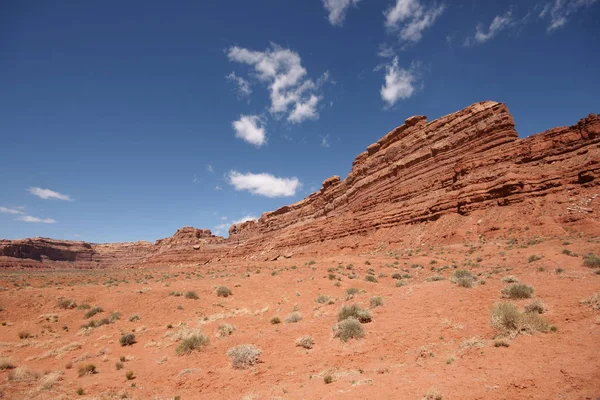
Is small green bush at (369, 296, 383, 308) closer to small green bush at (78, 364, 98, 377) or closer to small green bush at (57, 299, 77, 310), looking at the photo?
small green bush at (78, 364, 98, 377)

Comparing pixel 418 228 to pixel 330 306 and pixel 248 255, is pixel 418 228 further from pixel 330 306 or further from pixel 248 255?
pixel 248 255

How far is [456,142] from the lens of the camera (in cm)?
4006

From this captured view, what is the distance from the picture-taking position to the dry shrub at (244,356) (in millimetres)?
8312

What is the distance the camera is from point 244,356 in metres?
8.47

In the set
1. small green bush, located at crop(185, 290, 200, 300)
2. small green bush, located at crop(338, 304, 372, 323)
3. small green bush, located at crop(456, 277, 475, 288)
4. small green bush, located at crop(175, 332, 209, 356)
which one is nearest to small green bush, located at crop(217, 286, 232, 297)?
small green bush, located at crop(185, 290, 200, 300)

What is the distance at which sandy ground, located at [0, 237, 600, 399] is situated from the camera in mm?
5457

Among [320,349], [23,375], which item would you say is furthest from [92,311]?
[320,349]

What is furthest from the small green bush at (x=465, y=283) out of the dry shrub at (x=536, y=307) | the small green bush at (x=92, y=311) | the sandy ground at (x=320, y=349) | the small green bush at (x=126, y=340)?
the small green bush at (x=92, y=311)

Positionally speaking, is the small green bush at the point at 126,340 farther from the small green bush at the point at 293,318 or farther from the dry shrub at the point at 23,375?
the small green bush at the point at 293,318

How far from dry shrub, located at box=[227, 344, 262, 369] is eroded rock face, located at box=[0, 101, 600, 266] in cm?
2683

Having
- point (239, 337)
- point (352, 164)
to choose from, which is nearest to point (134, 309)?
point (239, 337)

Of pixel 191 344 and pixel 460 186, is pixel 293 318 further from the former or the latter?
pixel 460 186

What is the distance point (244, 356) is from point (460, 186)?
34.5 metres

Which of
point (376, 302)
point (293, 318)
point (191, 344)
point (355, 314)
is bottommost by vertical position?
point (191, 344)
